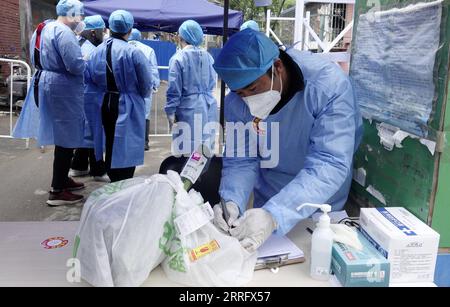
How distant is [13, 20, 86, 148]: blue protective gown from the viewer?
326cm

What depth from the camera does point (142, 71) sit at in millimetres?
3379

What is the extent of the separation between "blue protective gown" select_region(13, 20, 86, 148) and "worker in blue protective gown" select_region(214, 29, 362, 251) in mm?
2035

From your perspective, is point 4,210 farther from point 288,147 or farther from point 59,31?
point 288,147

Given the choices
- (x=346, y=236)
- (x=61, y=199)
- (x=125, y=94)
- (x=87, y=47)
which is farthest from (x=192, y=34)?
(x=346, y=236)

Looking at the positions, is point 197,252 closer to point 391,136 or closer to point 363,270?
point 363,270

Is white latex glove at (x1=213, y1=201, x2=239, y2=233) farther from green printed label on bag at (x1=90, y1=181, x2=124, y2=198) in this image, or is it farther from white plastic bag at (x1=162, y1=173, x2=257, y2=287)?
green printed label on bag at (x1=90, y1=181, x2=124, y2=198)

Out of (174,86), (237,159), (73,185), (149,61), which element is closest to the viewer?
(237,159)

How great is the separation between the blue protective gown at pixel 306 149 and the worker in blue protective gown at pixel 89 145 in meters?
2.47

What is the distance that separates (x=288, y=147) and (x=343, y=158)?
0.98ft

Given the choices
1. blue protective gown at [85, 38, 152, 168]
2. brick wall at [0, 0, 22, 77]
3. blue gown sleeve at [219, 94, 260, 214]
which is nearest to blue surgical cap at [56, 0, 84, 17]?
blue protective gown at [85, 38, 152, 168]

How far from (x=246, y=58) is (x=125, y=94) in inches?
87.6

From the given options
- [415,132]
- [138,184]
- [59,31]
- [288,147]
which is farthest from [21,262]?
[59,31]

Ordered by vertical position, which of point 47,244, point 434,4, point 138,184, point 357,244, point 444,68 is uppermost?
point 434,4

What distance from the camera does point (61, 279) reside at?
1217mm
